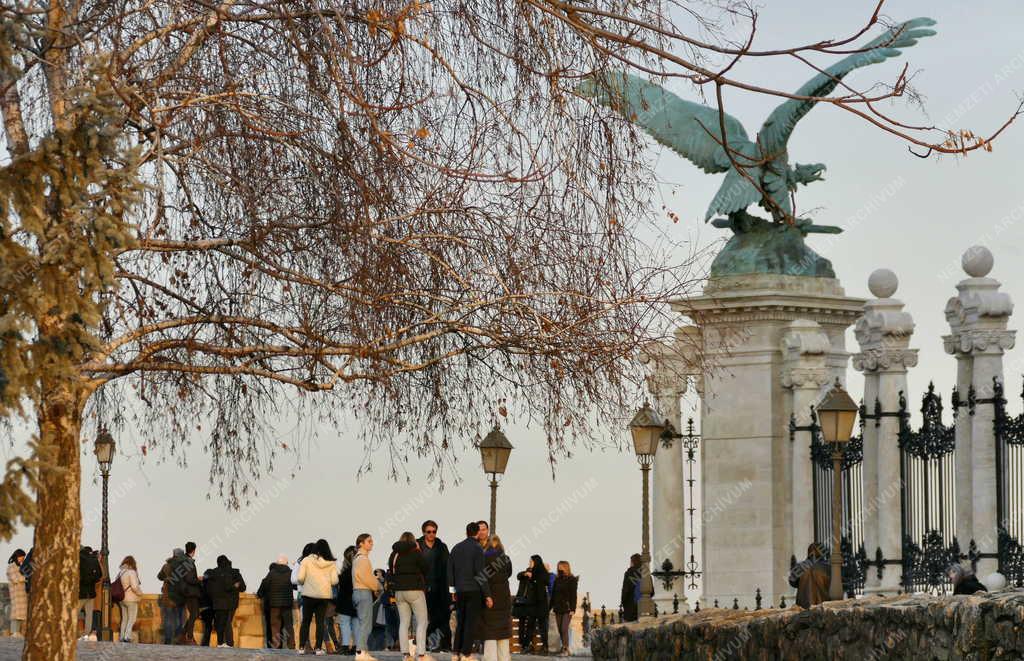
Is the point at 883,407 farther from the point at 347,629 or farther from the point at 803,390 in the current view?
the point at 347,629

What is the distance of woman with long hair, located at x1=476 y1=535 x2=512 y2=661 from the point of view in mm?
19203

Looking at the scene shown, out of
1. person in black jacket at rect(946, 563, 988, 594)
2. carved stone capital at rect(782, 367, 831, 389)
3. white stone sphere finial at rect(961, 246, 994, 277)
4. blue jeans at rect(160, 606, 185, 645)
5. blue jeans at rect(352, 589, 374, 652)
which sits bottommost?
blue jeans at rect(160, 606, 185, 645)

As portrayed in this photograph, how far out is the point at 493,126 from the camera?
43.0 feet

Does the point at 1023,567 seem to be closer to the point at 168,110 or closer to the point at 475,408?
the point at 475,408

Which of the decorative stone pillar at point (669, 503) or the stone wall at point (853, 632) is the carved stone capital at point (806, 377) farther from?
the stone wall at point (853, 632)

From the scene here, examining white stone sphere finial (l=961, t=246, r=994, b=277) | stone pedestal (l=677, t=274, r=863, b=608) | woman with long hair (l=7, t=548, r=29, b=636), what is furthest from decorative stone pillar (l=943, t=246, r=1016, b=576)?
woman with long hair (l=7, t=548, r=29, b=636)

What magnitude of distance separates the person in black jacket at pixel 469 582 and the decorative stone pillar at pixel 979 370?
17.5ft

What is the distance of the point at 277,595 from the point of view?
2619 cm

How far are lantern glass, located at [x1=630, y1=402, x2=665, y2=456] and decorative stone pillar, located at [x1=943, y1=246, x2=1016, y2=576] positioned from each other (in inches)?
125

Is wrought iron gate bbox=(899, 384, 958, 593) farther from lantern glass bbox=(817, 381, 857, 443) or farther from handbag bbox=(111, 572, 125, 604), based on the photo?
handbag bbox=(111, 572, 125, 604)

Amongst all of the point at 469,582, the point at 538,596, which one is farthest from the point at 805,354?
the point at 469,582

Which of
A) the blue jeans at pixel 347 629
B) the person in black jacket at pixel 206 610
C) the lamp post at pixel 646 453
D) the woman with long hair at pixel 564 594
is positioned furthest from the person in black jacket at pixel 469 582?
the person in black jacket at pixel 206 610

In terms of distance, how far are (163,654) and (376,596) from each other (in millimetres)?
3642

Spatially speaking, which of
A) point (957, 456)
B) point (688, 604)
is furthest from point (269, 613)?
point (957, 456)
